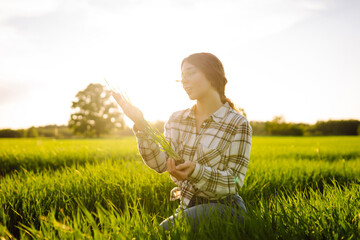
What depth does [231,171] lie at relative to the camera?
2119 millimetres

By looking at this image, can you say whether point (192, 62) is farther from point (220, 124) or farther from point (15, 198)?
point (15, 198)

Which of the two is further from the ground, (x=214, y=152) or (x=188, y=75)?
(x=188, y=75)

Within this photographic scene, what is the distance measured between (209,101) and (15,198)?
2452 millimetres

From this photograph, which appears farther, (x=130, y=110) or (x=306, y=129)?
(x=306, y=129)

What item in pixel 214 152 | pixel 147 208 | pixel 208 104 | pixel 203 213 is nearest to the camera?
pixel 203 213

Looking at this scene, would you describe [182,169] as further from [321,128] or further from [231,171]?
[321,128]

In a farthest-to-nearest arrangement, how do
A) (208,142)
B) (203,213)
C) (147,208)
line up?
(147,208) < (208,142) < (203,213)

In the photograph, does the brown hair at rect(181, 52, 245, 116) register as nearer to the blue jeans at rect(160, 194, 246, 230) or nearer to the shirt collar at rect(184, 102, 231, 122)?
the shirt collar at rect(184, 102, 231, 122)

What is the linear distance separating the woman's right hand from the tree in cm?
4559

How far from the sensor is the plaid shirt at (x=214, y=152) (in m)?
2.02

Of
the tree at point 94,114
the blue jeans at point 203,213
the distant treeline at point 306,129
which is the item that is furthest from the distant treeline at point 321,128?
the blue jeans at point 203,213

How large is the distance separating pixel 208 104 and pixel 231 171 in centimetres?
67

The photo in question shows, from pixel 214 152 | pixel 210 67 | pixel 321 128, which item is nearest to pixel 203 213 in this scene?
pixel 214 152

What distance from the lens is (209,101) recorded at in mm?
2404
